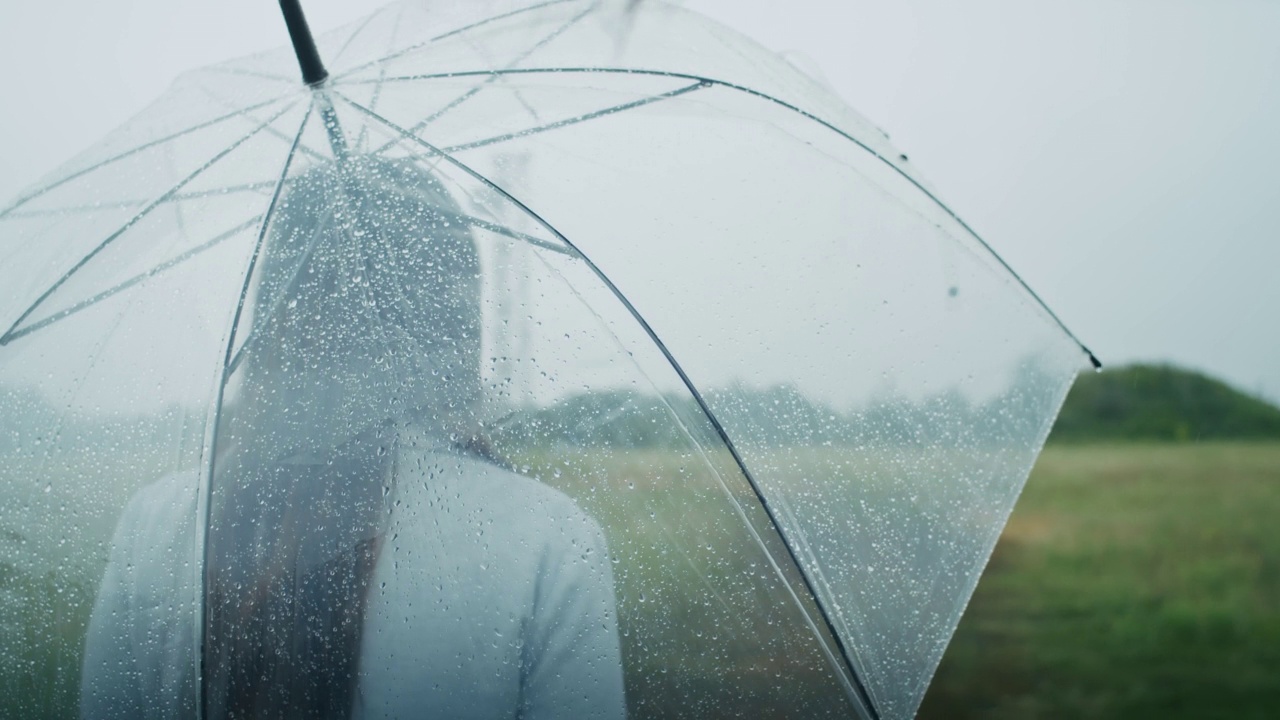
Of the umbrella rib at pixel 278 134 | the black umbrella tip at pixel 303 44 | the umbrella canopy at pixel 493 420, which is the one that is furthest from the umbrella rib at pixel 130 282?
the black umbrella tip at pixel 303 44

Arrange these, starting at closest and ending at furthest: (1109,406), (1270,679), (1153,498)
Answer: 1. (1270,679)
2. (1153,498)
3. (1109,406)

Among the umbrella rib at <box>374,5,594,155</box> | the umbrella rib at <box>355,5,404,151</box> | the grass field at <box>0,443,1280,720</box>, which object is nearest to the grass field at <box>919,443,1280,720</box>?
the grass field at <box>0,443,1280,720</box>

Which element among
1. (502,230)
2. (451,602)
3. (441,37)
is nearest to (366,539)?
(451,602)

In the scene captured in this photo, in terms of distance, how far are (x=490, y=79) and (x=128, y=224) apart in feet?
A: 1.93

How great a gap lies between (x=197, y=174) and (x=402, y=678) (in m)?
0.81

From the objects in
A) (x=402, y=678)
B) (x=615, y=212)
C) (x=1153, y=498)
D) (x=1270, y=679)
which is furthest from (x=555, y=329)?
(x=1153, y=498)

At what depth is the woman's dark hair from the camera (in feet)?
3.94

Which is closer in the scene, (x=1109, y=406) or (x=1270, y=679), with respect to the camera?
(x=1270, y=679)

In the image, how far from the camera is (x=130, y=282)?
1398mm

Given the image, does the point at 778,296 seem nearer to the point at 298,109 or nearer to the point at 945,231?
the point at 945,231

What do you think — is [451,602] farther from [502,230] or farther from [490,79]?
[490,79]

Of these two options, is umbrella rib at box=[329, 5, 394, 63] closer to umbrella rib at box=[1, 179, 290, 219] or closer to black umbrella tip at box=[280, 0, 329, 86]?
black umbrella tip at box=[280, 0, 329, 86]

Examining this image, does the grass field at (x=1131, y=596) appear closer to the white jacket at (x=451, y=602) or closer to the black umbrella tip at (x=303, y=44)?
the white jacket at (x=451, y=602)

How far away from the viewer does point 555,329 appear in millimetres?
1206
